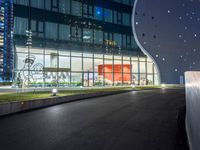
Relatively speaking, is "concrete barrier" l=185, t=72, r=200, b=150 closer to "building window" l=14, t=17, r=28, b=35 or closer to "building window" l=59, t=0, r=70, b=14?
"building window" l=14, t=17, r=28, b=35

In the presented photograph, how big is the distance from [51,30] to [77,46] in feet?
18.0

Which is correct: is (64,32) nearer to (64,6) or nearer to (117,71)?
(64,6)

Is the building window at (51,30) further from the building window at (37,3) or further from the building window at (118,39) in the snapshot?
the building window at (118,39)

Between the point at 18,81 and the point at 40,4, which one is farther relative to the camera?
the point at 40,4

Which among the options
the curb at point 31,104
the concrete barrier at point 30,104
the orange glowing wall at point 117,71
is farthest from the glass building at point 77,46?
the concrete barrier at point 30,104

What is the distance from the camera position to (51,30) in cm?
3459

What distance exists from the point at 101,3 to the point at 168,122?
1460 inches

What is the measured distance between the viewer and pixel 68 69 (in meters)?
36.0

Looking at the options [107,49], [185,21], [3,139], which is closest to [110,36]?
[107,49]

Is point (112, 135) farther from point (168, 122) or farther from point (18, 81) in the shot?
point (18, 81)

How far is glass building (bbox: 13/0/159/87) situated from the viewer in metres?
32.3

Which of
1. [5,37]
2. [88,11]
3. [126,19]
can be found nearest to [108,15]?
[126,19]

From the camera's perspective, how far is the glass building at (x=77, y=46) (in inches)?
1273

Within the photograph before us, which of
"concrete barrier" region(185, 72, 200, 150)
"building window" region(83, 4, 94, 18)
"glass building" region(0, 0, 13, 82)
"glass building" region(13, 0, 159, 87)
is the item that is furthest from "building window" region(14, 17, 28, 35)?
"glass building" region(0, 0, 13, 82)
